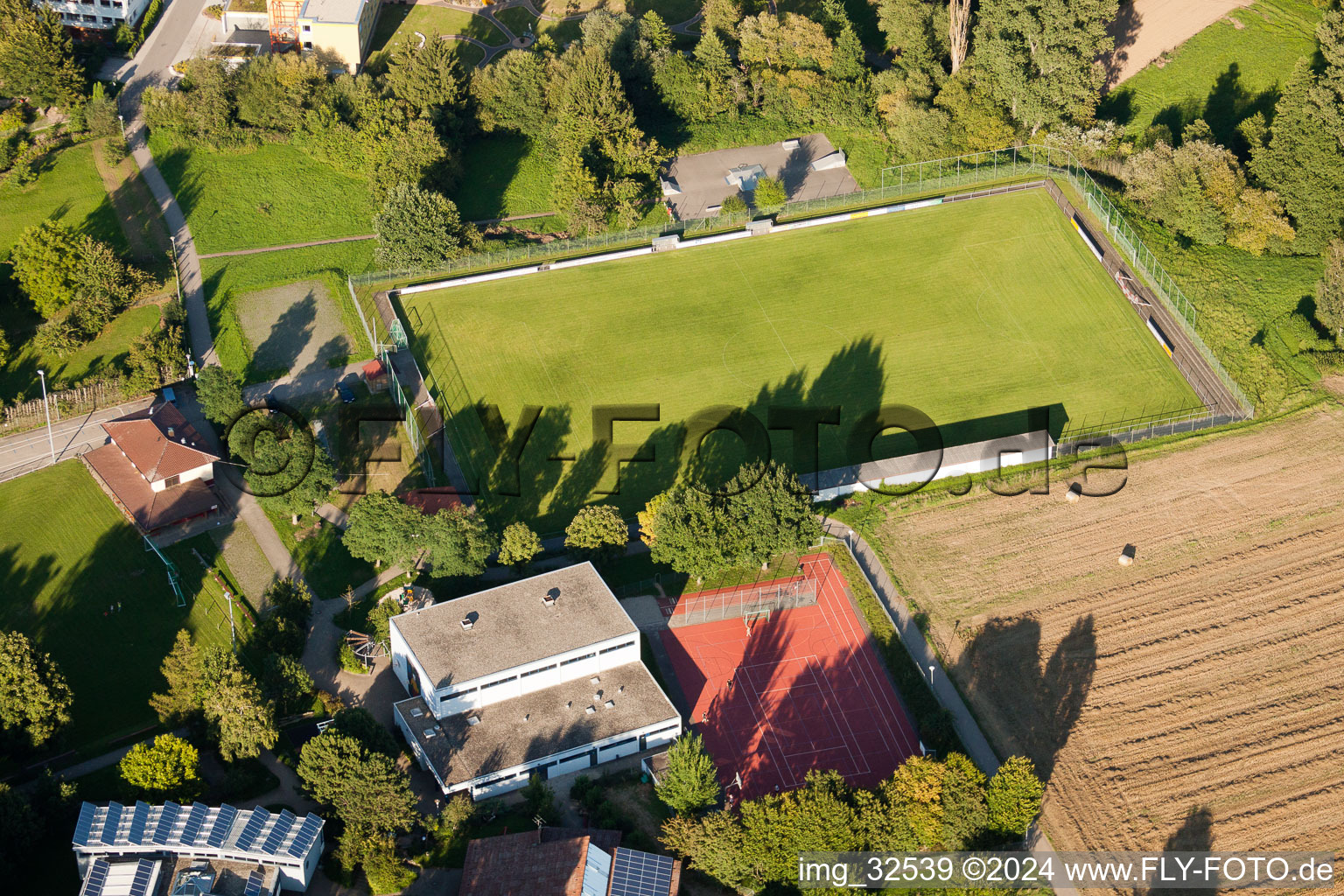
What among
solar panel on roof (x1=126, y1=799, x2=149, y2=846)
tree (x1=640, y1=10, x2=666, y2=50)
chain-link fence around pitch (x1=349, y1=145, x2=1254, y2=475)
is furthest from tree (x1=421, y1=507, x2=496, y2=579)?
tree (x1=640, y1=10, x2=666, y2=50)

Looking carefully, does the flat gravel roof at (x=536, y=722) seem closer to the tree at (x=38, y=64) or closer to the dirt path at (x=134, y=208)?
the dirt path at (x=134, y=208)

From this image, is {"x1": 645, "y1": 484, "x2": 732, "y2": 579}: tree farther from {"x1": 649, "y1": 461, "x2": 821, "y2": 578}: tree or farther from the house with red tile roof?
the house with red tile roof

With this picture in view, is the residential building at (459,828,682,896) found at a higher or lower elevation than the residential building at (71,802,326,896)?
lower

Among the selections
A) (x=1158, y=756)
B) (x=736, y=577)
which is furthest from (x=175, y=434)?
(x=1158, y=756)

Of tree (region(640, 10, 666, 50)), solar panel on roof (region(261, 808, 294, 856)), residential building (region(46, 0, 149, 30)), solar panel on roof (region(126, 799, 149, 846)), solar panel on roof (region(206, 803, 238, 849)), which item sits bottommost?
solar panel on roof (region(261, 808, 294, 856))

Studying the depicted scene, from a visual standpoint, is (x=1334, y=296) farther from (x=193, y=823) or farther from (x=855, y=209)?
(x=193, y=823)

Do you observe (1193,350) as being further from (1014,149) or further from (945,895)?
(945,895)

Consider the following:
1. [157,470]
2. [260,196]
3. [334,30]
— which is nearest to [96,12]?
[334,30]
